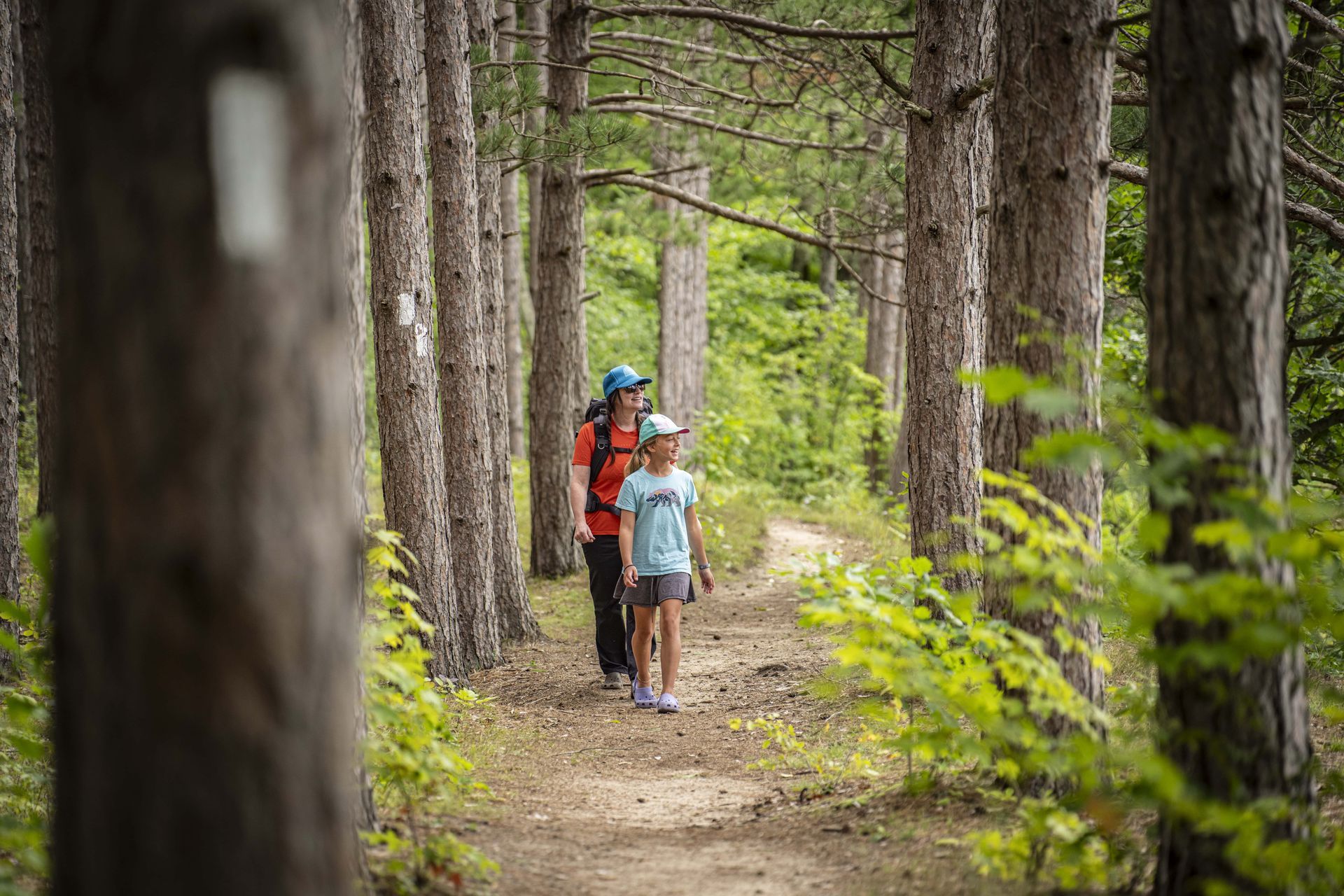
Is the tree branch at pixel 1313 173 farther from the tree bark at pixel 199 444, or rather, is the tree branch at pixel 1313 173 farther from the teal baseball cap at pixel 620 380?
the tree bark at pixel 199 444

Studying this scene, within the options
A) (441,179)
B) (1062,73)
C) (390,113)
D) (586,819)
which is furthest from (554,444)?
(1062,73)

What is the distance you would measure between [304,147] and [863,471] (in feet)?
73.7

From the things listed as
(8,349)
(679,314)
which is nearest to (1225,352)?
(8,349)

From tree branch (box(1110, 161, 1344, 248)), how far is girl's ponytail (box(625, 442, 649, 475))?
10.8ft

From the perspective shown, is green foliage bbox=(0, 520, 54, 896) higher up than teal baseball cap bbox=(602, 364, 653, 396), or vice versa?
teal baseball cap bbox=(602, 364, 653, 396)

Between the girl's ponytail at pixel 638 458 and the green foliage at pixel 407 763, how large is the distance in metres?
2.73

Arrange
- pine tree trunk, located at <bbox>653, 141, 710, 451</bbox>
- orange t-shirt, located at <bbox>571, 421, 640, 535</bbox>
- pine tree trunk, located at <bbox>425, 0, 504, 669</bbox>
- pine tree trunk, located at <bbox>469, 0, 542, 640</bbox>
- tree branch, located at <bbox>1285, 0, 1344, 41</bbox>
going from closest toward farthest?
tree branch, located at <bbox>1285, 0, 1344, 41</bbox>, orange t-shirt, located at <bbox>571, 421, 640, 535</bbox>, pine tree trunk, located at <bbox>425, 0, 504, 669</bbox>, pine tree trunk, located at <bbox>469, 0, 542, 640</bbox>, pine tree trunk, located at <bbox>653, 141, 710, 451</bbox>

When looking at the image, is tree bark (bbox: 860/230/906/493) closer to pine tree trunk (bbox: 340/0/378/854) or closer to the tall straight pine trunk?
the tall straight pine trunk

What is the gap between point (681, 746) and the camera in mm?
6090

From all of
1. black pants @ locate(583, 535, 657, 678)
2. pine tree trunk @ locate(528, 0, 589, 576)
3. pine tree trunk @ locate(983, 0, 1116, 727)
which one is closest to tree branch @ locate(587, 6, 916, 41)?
pine tree trunk @ locate(528, 0, 589, 576)

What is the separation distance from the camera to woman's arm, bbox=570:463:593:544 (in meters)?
7.04

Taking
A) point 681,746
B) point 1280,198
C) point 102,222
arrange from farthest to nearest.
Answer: point 681,746, point 1280,198, point 102,222

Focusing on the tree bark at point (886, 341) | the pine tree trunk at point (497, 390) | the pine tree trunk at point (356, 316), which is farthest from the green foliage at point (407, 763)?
the tree bark at point (886, 341)

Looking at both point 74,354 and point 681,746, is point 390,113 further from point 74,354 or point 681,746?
point 74,354
